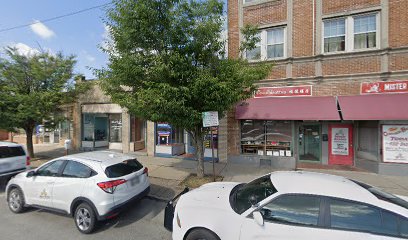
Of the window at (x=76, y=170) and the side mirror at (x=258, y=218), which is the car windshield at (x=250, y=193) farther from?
the window at (x=76, y=170)

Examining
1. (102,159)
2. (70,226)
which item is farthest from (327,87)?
(70,226)

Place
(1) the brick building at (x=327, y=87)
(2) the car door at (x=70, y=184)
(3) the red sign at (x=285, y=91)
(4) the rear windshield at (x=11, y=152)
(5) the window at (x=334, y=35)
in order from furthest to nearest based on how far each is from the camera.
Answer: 1. (3) the red sign at (x=285, y=91)
2. (5) the window at (x=334, y=35)
3. (1) the brick building at (x=327, y=87)
4. (4) the rear windshield at (x=11, y=152)
5. (2) the car door at (x=70, y=184)

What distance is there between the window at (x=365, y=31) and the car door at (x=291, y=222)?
31.2 feet

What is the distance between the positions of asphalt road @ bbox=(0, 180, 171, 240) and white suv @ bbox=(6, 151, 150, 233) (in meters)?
0.25

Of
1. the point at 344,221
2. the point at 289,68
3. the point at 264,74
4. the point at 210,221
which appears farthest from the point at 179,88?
the point at 289,68

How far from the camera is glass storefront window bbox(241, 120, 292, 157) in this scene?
10.2 m

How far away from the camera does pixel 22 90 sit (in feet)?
33.4

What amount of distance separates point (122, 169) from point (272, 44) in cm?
929

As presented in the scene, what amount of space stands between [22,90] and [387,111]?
1618cm

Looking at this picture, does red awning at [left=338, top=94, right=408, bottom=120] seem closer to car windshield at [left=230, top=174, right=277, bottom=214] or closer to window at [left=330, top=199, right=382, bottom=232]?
car windshield at [left=230, top=174, right=277, bottom=214]

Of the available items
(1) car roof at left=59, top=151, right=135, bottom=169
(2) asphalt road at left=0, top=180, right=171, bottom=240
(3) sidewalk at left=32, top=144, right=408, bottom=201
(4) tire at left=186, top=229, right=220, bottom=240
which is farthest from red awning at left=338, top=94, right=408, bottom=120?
(1) car roof at left=59, top=151, right=135, bottom=169

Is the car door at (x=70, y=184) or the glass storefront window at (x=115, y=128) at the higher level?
the glass storefront window at (x=115, y=128)

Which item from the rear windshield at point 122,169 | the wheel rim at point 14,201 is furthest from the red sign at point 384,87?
the wheel rim at point 14,201

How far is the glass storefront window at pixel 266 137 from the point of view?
10195mm
